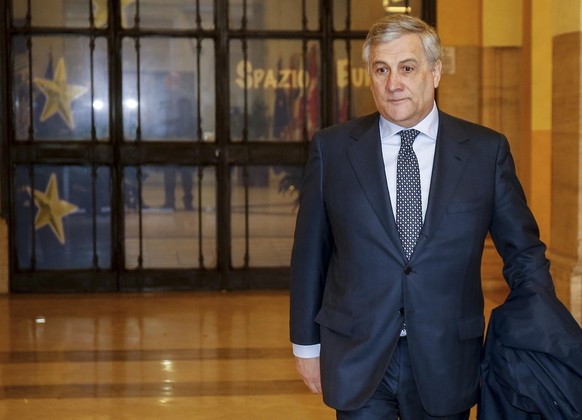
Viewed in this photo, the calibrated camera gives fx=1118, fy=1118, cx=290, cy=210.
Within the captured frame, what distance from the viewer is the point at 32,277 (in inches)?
416

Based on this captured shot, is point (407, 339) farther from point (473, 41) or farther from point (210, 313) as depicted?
point (473, 41)

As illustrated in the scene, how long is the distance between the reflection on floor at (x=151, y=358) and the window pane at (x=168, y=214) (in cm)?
41

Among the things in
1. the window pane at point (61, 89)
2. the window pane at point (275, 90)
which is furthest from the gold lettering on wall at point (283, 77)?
the window pane at point (61, 89)

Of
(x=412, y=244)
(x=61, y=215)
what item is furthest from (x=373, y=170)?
(x=61, y=215)

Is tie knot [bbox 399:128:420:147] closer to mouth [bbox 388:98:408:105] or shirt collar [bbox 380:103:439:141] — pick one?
shirt collar [bbox 380:103:439:141]

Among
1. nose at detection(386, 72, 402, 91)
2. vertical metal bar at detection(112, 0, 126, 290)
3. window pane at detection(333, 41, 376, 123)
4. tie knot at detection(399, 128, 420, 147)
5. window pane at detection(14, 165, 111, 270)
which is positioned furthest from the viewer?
window pane at detection(333, 41, 376, 123)

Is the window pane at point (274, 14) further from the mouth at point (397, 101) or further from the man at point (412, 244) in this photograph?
the mouth at point (397, 101)

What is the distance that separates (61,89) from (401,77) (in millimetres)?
7632

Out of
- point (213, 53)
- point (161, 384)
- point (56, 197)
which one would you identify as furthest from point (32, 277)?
point (161, 384)

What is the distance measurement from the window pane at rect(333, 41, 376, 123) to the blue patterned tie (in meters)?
7.28

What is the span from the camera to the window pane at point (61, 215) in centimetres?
1057

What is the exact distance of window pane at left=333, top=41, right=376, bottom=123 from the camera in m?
10.7

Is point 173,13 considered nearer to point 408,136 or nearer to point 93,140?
point 93,140

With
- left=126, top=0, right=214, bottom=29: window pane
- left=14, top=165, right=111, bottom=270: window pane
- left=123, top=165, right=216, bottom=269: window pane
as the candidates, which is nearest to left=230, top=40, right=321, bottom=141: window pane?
left=126, top=0, right=214, bottom=29: window pane
